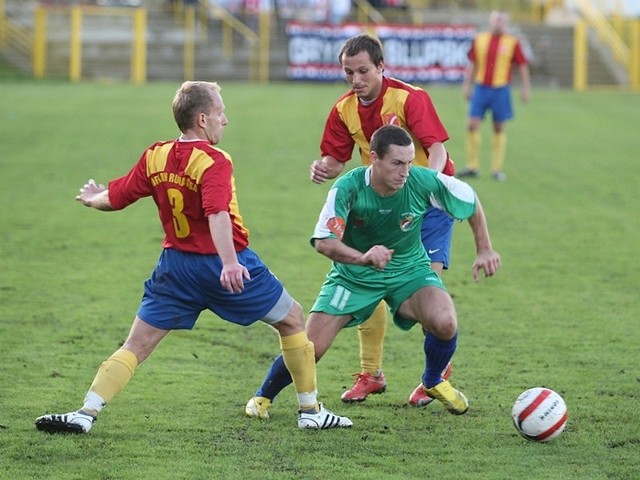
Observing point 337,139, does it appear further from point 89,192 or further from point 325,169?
point 89,192

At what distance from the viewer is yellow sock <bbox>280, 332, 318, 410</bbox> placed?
5.86 meters

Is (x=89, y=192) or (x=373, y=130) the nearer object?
(x=89, y=192)

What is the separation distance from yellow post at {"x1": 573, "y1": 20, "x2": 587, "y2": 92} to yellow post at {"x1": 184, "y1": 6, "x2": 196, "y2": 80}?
36.9 feet

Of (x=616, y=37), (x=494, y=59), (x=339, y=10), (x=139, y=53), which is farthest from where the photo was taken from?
(x=339, y=10)

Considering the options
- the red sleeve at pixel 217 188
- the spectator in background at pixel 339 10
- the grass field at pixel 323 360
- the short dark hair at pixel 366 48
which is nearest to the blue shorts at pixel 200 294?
the red sleeve at pixel 217 188

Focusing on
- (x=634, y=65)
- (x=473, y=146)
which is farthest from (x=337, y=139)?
(x=634, y=65)

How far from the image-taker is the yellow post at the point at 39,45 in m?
33.8

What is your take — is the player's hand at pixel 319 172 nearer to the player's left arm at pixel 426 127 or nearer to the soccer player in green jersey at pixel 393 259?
the player's left arm at pixel 426 127

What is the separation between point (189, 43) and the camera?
3606 cm

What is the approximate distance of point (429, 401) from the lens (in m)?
6.39

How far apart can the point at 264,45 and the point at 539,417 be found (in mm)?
31143

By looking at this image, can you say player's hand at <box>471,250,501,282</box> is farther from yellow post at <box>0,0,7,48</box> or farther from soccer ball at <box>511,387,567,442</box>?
yellow post at <box>0,0,7,48</box>

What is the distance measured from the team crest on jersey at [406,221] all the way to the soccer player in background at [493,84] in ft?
33.5

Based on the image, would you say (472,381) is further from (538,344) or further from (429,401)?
(538,344)
